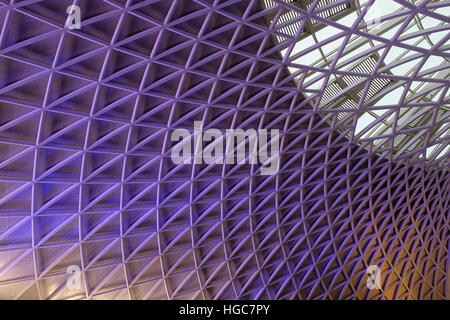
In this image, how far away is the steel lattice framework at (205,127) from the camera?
2170 centimetres

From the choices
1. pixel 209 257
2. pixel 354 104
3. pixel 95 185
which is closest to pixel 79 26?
pixel 95 185

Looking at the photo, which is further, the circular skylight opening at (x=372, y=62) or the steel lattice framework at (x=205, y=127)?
the circular skylight opening at (x=372, y=62)

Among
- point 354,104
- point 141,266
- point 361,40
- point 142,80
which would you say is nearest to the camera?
point 142,80

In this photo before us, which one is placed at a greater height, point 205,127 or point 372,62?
point 372,62

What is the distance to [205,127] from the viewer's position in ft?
93.2

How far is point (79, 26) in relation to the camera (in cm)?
1941

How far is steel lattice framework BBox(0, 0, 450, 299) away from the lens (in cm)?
2170

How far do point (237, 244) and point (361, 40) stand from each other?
909 inches

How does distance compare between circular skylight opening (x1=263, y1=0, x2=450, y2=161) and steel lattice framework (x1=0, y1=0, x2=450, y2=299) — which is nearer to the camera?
steel lattice framework (x1=0, y1=0, x2=450, y2=299)

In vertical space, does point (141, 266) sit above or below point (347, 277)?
above

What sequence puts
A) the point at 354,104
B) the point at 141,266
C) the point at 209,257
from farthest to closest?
the point at 209,257, the point at 141,266, the point at 354,104
